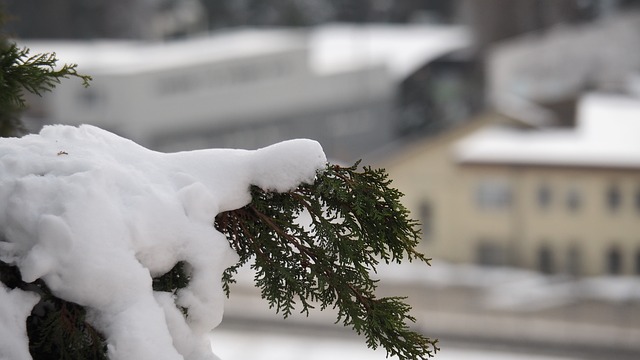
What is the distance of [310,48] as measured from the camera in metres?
22.5

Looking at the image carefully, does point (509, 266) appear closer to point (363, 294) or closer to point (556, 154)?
point (556, 154)

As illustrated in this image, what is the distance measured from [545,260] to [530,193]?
918 mm

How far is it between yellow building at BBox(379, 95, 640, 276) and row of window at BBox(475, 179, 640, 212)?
0.01 metres

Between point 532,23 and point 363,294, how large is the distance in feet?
82.4

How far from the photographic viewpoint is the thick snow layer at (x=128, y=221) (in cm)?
170

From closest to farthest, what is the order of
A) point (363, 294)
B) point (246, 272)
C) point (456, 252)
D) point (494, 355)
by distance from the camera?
point (363, 294)
point (494, 355)
point (246, 272)
point (456, 252)

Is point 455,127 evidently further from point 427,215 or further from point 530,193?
point 530,193

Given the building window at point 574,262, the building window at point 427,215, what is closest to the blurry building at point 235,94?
the building window at point 427,215

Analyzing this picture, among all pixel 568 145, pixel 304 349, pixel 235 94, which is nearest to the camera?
pixel 304 349

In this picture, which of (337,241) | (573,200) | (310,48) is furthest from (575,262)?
(337,241)

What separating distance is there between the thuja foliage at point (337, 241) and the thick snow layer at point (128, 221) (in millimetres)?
41

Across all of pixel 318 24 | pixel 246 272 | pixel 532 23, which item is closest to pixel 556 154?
pixel 246 272

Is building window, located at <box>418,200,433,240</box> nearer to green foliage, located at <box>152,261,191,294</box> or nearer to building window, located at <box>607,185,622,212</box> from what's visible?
building window, located at <box>607,185,622,212</box>

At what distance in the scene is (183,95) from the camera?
20641 millimetres
